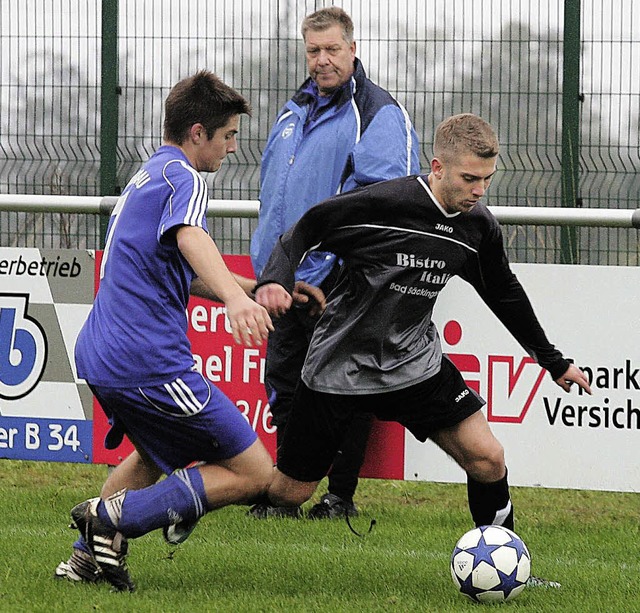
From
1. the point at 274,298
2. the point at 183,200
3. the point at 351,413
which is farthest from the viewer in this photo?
the point at 351,413

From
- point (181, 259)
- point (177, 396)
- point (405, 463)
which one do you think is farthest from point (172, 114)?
point (405, 463)

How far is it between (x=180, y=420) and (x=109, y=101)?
356 cm

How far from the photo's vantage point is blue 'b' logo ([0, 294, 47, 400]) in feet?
23.7

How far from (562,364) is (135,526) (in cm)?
185

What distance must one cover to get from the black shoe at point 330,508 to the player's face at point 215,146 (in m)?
2.38

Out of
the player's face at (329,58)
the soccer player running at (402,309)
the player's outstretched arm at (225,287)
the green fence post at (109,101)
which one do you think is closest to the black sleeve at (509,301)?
the soccer player running at (402,309)

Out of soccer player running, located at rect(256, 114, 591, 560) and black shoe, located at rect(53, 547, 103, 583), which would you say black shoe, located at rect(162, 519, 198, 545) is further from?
soccer player running, located at rect(256, 114, 591, 560)

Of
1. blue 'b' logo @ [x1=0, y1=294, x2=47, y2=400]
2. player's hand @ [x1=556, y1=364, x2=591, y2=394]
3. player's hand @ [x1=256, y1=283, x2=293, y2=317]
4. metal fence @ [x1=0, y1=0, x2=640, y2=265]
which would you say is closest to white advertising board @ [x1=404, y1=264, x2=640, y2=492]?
metal fence @ [x1=0, y1=0, x2=640, y2=265]

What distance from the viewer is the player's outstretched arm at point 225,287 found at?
4.24 meters

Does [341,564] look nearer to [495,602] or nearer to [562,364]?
[495,602]

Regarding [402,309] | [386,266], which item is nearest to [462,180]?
[386,266]

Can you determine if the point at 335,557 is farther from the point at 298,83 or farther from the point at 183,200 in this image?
the point at 298,83

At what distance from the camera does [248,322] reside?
167 inches

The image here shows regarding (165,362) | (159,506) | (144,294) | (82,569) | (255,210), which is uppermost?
(255,210)
